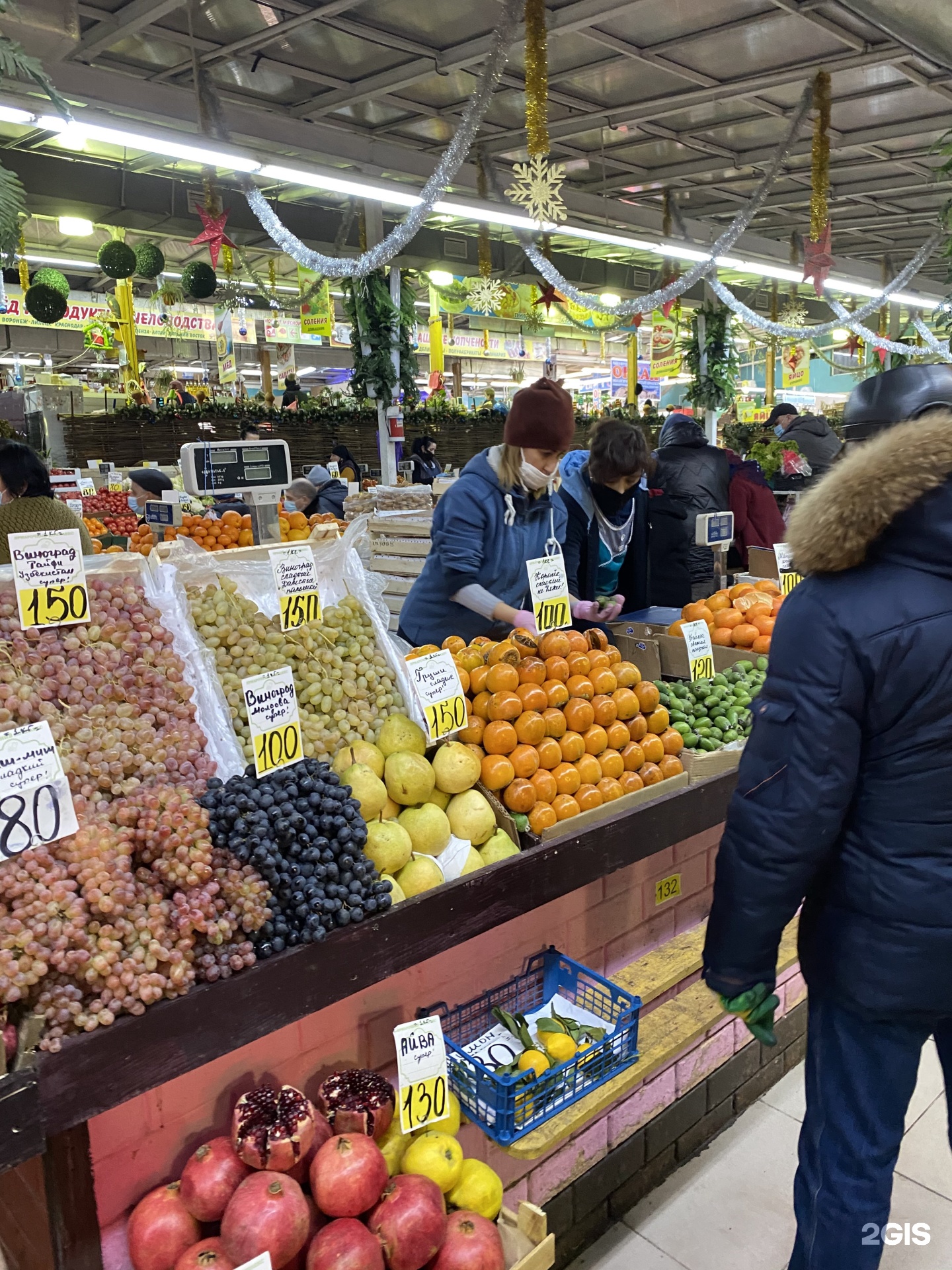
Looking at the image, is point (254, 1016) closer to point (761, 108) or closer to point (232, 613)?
point (232, 613)

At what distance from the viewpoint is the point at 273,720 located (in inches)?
69.5

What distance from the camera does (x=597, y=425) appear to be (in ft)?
11.8

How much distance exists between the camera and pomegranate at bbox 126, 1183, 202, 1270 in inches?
59.6

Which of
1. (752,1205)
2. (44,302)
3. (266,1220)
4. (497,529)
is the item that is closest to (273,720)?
(266,1220)

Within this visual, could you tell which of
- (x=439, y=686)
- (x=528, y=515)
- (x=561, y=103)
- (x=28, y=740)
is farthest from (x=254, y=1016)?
(x=561, y=103)

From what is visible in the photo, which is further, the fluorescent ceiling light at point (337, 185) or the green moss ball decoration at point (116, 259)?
the green moss ball decoration at point (116, 259)

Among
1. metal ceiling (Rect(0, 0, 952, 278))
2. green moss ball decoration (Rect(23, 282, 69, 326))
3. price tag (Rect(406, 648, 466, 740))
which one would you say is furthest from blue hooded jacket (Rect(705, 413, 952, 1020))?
green moss ball decoration (Rect(23, 282, 69, 326))

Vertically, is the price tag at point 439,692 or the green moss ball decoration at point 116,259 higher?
the green moss ball decoration at point 116,259

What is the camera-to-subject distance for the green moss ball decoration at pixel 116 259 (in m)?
8.06

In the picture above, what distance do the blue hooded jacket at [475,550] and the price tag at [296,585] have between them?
1.02 m

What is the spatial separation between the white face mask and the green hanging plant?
28.7 ft

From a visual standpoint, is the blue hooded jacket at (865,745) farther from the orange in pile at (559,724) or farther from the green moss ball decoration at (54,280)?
the green moss ball decoration at (54,280)

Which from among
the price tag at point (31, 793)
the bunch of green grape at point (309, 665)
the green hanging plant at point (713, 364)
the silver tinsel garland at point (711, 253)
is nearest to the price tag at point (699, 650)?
the bunch of green grape at point (309, 665)

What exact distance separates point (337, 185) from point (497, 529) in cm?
390
